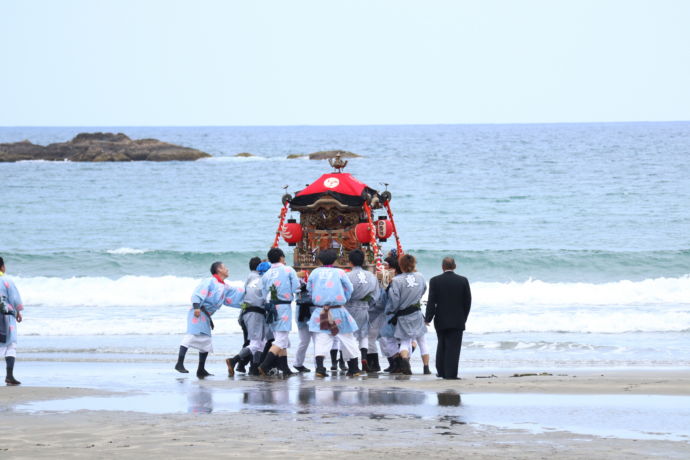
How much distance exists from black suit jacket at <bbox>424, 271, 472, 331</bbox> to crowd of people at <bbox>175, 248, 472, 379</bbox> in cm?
13

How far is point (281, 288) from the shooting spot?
11672 mm

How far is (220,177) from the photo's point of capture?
59969mm

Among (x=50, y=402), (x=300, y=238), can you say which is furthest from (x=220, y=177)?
(x=50, y=402)

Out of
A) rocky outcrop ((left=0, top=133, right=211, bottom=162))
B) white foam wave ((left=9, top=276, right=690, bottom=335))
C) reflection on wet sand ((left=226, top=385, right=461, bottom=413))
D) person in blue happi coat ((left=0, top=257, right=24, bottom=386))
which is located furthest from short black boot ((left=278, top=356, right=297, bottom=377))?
rocky outcrop ((left=0, top=133, right=211, bottom=162))

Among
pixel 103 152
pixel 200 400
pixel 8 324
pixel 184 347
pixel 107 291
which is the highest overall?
pixel 103 152

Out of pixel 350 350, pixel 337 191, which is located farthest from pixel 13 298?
pixel 337 191

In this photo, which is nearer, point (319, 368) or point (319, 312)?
point (319, 312)

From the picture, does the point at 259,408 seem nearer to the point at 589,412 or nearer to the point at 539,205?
the point at 589,412

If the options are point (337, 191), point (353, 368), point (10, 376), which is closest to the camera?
point (10, 376)

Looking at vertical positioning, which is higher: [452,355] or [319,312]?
[319,312]

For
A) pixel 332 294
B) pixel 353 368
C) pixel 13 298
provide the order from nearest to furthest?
pixel 13 298 < pixel 332 294 < pixel 353 368

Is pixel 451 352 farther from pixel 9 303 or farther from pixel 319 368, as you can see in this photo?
pixel 9 303

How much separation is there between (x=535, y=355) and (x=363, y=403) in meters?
5.47

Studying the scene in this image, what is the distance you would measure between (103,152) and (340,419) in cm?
7579
